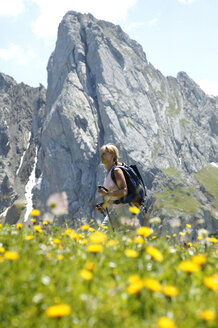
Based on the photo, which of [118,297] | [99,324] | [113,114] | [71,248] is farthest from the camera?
[113,114]

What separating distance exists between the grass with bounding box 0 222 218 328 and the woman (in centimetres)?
324

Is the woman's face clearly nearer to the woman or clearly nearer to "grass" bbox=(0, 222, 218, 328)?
the woman

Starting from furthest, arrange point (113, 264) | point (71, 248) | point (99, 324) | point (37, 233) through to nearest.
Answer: point (37, 233) → point (71, 248) → point (113, 264) → point (99, 324)

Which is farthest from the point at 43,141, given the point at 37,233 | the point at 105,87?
the point at 37,233

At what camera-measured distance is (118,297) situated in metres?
2.76

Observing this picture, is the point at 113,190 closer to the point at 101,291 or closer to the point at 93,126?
the point at 101,291

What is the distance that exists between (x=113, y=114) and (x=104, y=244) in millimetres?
174435

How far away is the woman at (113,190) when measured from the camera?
741 centimetres

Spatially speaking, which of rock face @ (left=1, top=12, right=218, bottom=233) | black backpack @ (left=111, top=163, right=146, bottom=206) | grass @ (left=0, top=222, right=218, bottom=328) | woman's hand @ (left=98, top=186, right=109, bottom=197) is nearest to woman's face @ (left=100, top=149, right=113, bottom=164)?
black backpack @ (left=111, top=163, right=146, bottom=206)

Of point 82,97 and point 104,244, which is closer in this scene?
point 104,244

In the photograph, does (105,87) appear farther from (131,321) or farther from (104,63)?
(131,321)

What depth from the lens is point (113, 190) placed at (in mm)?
8039

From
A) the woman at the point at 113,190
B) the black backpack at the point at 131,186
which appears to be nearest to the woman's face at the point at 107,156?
the woman at the point at 113,190

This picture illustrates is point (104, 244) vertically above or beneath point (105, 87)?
beneath
